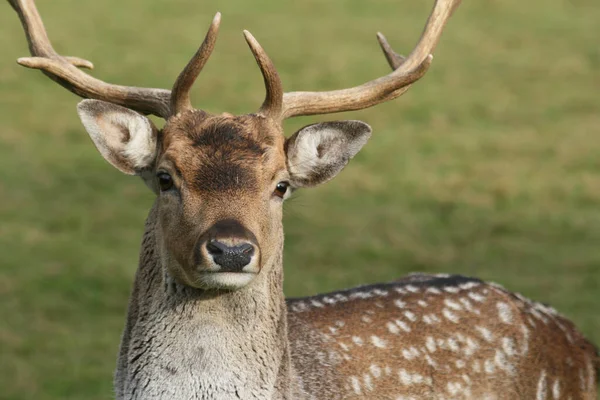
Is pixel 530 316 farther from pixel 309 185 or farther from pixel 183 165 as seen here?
pixel 183 165

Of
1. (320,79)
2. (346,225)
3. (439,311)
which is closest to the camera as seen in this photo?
(439,311)

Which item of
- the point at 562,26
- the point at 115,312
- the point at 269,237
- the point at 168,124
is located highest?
the point at 562,26

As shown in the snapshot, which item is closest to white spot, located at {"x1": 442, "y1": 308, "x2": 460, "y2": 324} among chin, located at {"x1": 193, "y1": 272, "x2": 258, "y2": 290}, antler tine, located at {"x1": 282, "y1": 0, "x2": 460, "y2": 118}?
antler tine, located at {"x1": 282, "y1": 0, "x2": 460, "y2": 118}

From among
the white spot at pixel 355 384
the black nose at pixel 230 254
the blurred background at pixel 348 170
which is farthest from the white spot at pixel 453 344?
the black nose at pixel 230 254

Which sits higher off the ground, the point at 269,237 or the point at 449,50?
the point at 449,50

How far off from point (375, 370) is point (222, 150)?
1.52 m

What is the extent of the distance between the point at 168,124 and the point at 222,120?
A: 0.24 meters

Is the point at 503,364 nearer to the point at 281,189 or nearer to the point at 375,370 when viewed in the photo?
the point at 375,370

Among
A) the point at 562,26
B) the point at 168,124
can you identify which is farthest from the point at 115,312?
the point at 562,26

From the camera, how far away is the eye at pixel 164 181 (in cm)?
516

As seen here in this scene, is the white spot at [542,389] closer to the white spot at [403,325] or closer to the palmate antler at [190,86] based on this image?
the white spot at [403,325]

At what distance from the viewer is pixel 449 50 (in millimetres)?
21141

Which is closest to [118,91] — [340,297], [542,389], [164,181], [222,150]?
[164,181]

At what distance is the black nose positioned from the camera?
4.77 metres
